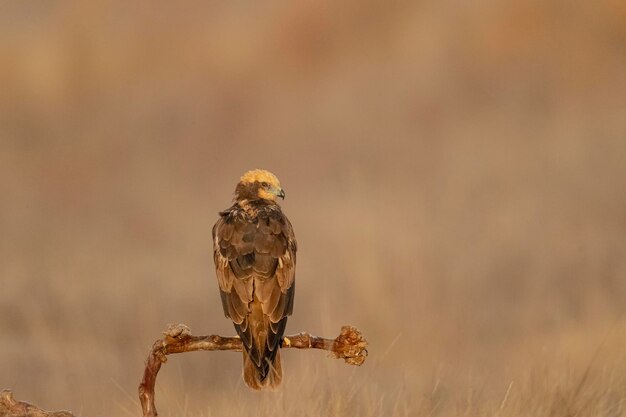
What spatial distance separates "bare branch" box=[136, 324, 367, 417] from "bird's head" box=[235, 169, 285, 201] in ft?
4.58

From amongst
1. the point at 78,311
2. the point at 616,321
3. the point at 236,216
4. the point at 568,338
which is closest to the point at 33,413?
the point at 236,216

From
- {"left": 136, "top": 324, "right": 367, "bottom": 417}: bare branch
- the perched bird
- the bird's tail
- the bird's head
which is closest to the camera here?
{"left": 136, "top": 324, "right": 367, "bottom": 417}: bare branch

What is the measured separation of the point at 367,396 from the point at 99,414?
2950 mm

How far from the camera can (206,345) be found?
6559 mm

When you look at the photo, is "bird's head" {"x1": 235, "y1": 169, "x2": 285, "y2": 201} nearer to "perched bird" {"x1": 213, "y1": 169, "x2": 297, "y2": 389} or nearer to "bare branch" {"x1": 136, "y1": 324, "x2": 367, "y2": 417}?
"perched bird" {"x1": 213, "y1": 169, "x2": 297, "y2": 389}

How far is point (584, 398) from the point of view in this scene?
955 cm

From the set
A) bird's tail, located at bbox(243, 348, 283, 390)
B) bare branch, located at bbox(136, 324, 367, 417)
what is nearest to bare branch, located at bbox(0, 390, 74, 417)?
bare branch, located at bbox(136, 324, 367, 417)

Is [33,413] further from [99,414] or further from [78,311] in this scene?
[78,311]

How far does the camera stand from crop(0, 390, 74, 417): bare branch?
6828 millimetres

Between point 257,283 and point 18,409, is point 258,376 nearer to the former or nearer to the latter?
point 257,283

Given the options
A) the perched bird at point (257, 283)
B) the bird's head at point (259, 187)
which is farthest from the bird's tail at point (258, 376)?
the bird's head at point (259, 187)

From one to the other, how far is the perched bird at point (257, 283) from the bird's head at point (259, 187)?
0.23 m

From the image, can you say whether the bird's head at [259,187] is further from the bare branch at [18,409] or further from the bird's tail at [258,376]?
the bare branch at [18,409]

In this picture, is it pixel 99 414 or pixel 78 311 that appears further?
pixel 78 311
